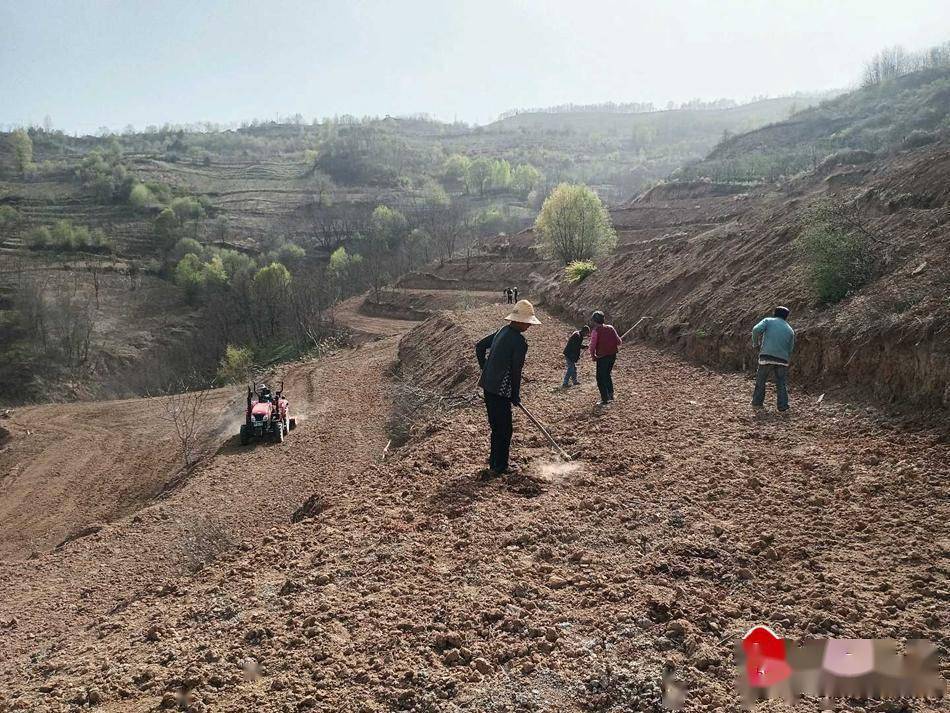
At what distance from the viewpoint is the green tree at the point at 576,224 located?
34.0 metres

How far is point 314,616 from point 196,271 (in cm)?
6828

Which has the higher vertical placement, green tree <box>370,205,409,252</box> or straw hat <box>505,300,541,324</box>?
green tree <box>370,205,409,252</box>

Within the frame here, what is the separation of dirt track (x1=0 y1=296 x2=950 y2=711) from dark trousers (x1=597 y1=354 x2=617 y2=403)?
1.20 m

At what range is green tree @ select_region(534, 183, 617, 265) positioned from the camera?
111ft

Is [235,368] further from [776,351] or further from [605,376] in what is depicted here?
[776,351]

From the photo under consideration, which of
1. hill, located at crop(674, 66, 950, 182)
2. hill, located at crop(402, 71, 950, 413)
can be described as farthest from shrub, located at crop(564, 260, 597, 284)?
hill, located at crop(674, 66, 950, 182)

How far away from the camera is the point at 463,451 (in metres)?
7.98

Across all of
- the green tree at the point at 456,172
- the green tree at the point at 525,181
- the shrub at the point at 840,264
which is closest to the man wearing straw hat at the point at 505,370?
the shrub at the point at 840,264

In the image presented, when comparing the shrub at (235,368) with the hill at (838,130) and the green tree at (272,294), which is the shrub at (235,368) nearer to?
the green tree at (272,294)

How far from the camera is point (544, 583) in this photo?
442 centimetres

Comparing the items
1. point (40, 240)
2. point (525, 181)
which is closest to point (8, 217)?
point (40, 240)

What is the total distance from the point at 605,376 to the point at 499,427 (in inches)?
140

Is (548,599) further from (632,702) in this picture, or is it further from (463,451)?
(463,451)

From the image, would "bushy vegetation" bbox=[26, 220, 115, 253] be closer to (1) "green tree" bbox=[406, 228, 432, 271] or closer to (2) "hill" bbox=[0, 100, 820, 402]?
(2) "hill" bbox=[0, 100, 820, 402]
